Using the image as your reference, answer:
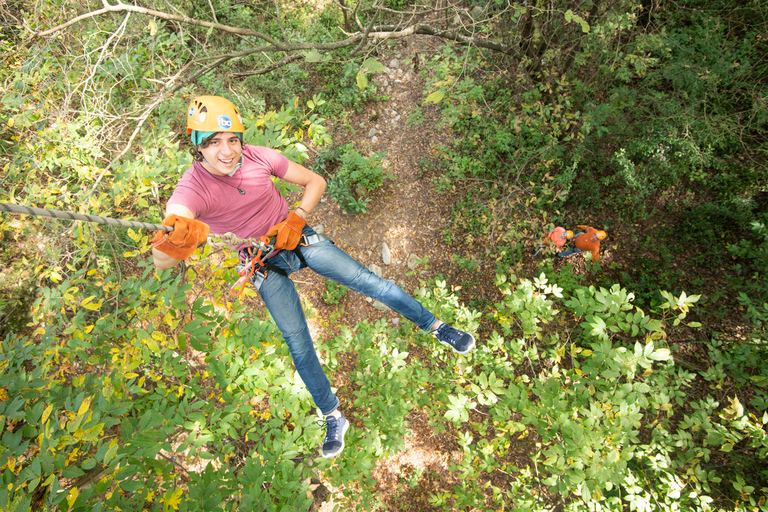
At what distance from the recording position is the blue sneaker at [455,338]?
2629 millimetres

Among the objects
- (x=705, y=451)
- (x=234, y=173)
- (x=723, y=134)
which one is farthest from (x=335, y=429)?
(x=723, y=134)

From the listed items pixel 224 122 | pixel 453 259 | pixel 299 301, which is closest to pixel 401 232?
pixel 453 259

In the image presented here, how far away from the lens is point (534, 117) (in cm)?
456

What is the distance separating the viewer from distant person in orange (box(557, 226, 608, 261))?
390 centimetres

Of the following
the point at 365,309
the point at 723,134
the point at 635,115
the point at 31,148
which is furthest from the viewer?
the point at 365,309

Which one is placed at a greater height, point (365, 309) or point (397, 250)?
point (397, 250)

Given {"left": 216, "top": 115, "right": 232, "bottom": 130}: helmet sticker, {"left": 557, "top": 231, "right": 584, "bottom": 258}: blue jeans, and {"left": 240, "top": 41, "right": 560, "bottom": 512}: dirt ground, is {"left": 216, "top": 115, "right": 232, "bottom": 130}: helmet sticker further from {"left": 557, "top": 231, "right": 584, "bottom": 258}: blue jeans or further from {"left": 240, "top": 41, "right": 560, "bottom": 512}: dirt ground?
{"left": 557, "top": 231, "right": 584, "bottom": 258}: blue jeans

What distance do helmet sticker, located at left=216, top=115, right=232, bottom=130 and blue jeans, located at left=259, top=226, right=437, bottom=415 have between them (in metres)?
1.02

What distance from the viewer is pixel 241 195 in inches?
94.2

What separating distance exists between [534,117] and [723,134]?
7.49 feet

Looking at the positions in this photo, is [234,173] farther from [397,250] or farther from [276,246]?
[397,250]

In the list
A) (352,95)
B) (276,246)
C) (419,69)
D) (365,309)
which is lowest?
(365,309)

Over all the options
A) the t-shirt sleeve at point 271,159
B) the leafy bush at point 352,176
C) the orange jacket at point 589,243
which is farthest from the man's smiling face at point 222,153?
the orange jacket at point 589,243

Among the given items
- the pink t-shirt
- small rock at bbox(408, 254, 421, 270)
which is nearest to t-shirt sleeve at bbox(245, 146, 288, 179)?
the pink t-shirt
